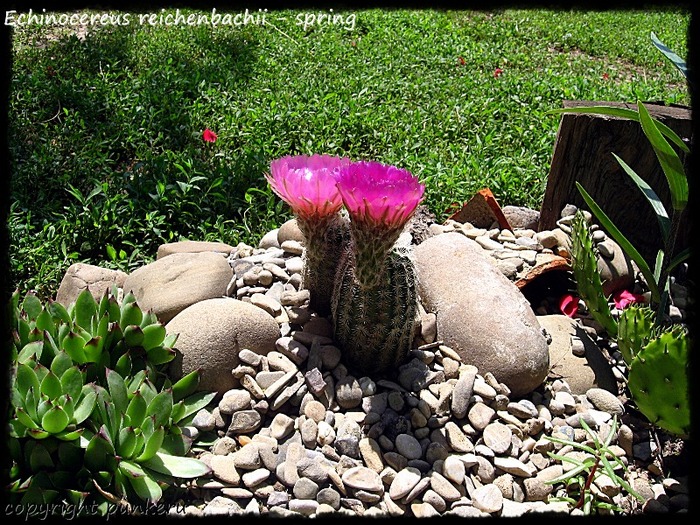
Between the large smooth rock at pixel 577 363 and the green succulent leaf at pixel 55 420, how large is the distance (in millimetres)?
1659

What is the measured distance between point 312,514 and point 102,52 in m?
4.51

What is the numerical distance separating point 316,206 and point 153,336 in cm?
65

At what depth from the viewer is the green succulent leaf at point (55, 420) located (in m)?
1.63

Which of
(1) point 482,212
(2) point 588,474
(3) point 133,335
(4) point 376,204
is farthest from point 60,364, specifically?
(1) point 482,212

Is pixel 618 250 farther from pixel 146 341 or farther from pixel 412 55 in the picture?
pixel 412 55

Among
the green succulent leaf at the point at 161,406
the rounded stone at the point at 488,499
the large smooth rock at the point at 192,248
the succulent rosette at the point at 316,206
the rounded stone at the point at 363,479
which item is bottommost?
the rounded stone at the point at 488,499

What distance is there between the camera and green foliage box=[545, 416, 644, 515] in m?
1.89

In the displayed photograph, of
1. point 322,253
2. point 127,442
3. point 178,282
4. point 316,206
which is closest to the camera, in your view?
point 127,442

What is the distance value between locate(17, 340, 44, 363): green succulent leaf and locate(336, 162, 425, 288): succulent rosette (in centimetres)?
97

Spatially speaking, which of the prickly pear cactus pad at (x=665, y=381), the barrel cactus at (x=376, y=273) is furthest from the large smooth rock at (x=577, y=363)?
the barrel cactus at (x=376, y=273)

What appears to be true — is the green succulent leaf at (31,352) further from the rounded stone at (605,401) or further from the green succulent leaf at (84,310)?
the rounded stone at (605,401)

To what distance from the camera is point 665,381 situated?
1.86 metres

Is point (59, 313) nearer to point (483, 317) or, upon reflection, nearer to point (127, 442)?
point (127, 442)

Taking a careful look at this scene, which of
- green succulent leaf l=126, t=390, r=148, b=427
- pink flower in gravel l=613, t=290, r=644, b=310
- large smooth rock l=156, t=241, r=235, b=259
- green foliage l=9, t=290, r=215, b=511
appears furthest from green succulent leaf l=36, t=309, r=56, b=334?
pink flower in gravel l=613, t=290, r=644, b=310
